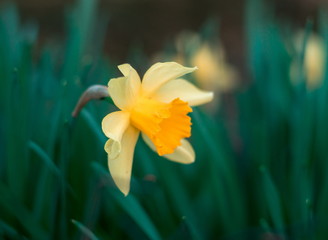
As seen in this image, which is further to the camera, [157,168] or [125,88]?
[157,168]

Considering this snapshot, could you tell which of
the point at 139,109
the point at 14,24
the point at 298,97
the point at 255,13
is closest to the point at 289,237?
the point at 298,97

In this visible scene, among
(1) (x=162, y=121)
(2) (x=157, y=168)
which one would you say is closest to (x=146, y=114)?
(1) (x=162, y=121)

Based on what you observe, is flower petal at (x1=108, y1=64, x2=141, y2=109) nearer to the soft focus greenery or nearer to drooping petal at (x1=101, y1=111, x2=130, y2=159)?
drooping petal at (x1=101, y1=111, x2=130, y2=159)

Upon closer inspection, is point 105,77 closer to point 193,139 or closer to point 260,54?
point 193,139

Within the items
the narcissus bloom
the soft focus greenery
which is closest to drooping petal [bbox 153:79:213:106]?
the narcissus bloom

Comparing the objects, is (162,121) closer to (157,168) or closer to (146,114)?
(146,114)

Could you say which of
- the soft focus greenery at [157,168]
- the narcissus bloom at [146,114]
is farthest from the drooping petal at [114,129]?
the soft focus greenery at [157,168]

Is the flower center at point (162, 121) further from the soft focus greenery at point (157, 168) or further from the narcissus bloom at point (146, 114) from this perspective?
the soft focus greenery at point (157, 168)
